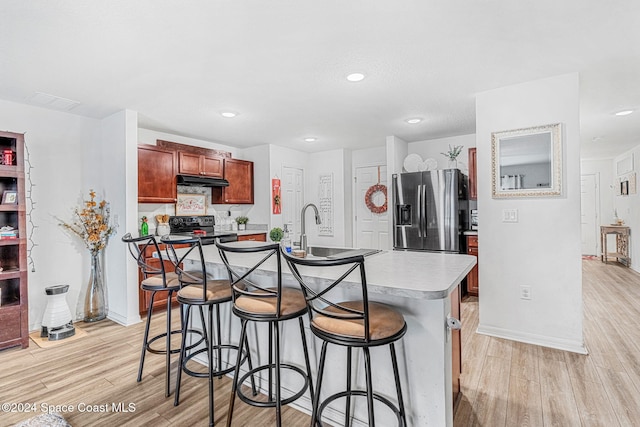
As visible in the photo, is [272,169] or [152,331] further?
[272,169]

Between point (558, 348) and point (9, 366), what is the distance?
177 inches

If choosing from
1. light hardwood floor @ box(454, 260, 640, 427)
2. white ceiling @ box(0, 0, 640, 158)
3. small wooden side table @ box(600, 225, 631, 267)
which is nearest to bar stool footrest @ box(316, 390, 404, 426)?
light hardwood floor @ box(454, 260, 640, 427)

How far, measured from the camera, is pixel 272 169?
18.5 ft

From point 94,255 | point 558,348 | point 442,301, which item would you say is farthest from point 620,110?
point 94,255

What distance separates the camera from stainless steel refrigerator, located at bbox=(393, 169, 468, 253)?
434cm

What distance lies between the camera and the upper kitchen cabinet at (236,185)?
527 cm

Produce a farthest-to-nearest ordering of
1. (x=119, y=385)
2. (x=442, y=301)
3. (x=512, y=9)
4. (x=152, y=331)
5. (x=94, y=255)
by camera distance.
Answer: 1. (x=94, y=255)
2. (x=152, y=331)
3. (x=119, y=385)
4. (x=512, y=9)
5. (x=442, y=301)

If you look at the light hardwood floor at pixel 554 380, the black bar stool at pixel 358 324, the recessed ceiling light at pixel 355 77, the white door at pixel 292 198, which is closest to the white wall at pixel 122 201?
the recessed ceiling light at pixel 355 77

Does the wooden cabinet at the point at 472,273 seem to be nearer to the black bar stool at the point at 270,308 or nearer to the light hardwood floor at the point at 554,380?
the light hardwood floor at the point at 554,380

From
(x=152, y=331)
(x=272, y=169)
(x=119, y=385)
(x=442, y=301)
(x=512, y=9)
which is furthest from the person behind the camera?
(x=272, y=169)

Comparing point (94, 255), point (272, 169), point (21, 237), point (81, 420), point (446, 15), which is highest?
point (446, 15)

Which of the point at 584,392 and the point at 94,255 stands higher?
the point at 94,255

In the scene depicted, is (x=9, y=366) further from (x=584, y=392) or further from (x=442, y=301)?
(x=584, y=392)

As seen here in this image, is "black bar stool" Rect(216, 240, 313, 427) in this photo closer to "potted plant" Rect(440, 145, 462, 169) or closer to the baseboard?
the baseboard
